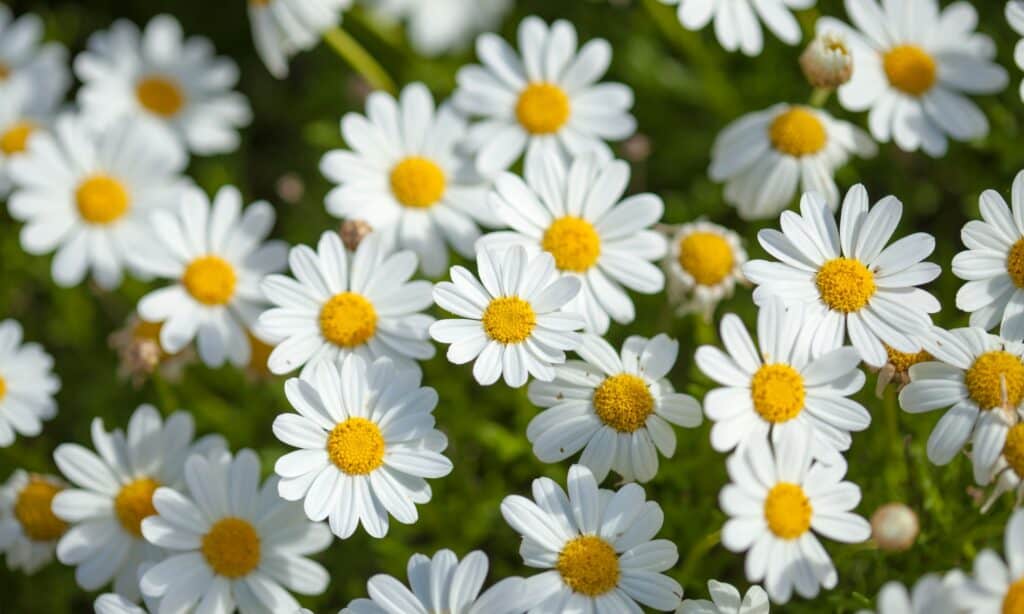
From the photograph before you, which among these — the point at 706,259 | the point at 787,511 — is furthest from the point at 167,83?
the point at 787,511

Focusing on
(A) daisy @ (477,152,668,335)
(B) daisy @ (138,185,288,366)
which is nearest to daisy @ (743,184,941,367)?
(A) daisy @ (477,152,668,335)

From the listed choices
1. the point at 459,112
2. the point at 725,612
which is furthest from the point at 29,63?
the point at 725,612

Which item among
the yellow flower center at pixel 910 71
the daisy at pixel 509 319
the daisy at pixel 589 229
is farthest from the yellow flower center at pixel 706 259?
the yellow flower center at pixel 910 71

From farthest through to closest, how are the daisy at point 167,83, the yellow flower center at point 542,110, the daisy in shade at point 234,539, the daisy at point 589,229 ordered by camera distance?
the daisy at point 167,83 < the yellow flower center at point 542,110 < the daisy at point 589,229 < the daisy in shade at point 234,539

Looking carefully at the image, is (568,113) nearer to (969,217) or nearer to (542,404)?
(542,404)

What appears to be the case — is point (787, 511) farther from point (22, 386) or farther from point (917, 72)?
point (22, 386)

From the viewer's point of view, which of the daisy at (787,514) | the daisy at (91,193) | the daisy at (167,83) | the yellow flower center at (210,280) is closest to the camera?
the daisy at (787,514)

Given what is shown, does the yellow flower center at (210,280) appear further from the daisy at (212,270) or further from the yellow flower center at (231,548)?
the yellow flower center at (231,548)
